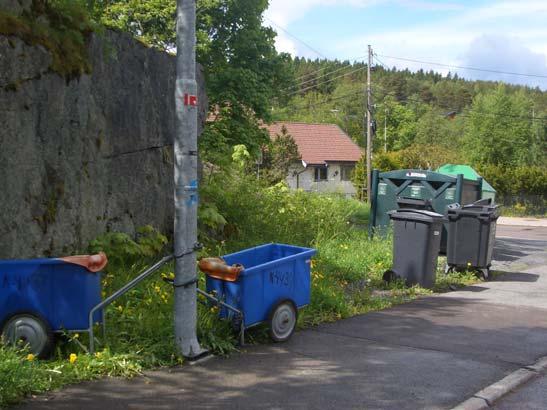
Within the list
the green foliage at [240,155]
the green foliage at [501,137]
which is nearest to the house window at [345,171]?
the green foliage at [501,137]

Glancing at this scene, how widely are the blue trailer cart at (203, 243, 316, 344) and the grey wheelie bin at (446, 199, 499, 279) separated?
562 cm

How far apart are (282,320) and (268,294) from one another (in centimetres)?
33

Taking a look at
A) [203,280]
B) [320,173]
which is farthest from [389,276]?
[320,173]

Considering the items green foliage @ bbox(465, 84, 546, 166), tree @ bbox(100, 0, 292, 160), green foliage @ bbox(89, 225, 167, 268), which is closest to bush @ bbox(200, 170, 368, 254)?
green foliage @ bbox(89, 225, 167, 268)

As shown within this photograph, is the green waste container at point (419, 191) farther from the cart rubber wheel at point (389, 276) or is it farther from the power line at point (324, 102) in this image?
the power line at point (324, 102)

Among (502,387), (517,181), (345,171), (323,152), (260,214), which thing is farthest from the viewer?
(345,171)

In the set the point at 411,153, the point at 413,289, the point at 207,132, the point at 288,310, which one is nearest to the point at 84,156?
the point at 288,310

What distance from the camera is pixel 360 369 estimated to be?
5.71 m

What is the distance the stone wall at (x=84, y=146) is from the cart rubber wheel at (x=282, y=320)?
2.41 meters

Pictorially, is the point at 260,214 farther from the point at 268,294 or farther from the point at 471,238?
the point at 268,294

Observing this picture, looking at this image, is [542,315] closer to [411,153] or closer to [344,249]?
[344,249]

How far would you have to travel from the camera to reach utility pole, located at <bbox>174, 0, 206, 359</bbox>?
225 inches

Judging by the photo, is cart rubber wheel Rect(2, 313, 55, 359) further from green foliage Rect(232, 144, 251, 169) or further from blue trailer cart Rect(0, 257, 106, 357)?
green foliage Rect(232, 144, 251, 169)

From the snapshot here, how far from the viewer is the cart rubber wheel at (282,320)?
20.7ft
